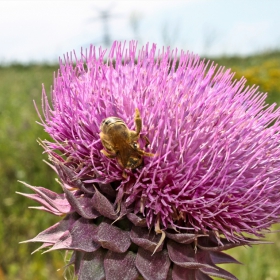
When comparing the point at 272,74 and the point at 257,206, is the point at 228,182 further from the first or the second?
the point at 272,74

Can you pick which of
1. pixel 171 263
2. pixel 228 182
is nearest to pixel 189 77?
pixel 228 182

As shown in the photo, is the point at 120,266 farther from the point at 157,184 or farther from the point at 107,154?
the point at 107,154

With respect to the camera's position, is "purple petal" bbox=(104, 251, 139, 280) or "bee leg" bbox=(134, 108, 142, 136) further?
"purple petal" bbox=(104, 251, 139, 280)

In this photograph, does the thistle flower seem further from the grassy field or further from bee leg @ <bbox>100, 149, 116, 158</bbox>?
the grassy field

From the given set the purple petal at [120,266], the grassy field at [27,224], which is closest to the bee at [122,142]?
the purple petal at [120,266]

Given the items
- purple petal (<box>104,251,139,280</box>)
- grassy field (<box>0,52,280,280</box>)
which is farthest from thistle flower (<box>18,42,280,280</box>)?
grassy field (<box>0,52,280,280</box>)

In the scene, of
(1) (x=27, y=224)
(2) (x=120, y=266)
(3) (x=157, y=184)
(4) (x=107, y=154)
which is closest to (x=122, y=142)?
(4) (x=107, y=154)
